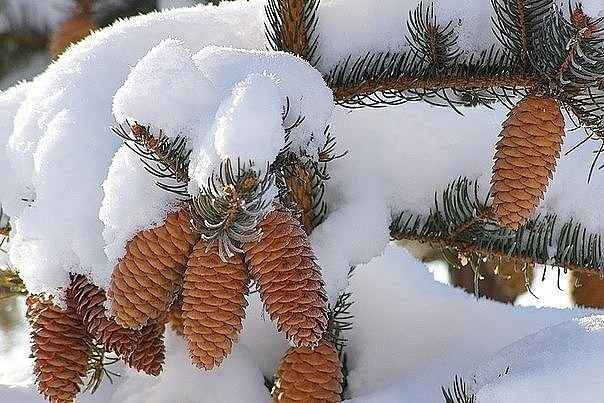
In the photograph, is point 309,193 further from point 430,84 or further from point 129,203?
point 129,203

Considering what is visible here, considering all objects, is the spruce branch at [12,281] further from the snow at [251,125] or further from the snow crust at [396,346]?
the snow at [251,125]

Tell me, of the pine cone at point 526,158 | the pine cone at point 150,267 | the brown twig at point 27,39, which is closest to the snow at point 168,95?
the pine cone at point 150,267

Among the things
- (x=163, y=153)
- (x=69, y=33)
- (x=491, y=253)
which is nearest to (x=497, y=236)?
(x=491, y=253)

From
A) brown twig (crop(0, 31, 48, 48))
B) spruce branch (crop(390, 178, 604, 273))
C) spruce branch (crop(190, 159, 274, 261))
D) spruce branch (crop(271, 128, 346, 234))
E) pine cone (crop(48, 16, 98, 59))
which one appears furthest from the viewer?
brown twig (crop(0, 31, 48, 48))

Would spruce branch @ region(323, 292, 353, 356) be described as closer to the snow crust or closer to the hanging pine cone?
the snow crust

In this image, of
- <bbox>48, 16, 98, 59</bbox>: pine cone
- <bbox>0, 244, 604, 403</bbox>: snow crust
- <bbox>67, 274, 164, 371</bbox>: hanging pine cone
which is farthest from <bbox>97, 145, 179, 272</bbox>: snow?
<bbox>48, 16, 98, 59</bbox>: pine cone
